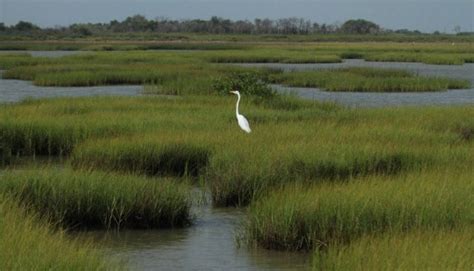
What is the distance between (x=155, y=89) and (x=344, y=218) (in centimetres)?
2135

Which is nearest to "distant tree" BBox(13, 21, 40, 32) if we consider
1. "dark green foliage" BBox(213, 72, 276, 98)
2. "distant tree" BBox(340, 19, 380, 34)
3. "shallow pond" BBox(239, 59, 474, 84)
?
"distant tree" BBox(340, 19, 380, 34)

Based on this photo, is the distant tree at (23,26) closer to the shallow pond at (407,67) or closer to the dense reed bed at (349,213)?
the shallow pond at (407,67)

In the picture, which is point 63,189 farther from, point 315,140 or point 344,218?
point 315,140

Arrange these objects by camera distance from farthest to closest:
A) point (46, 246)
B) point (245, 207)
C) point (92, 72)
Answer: point (92, 72) < point (245, 207) < point (46, 246)

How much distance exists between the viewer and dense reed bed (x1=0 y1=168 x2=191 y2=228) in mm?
10406

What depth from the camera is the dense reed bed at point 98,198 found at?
34.1 feet

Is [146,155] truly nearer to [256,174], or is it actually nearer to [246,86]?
[256,174]

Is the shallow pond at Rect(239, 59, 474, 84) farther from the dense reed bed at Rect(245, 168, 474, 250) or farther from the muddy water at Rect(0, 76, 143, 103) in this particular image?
the dense reed bed at Rect(245, 168, 474, 250)

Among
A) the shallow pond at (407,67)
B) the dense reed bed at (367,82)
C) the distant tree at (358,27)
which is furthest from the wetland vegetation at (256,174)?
the distant tree at (358,27)

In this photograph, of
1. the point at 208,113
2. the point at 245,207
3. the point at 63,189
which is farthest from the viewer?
the point at 208,113

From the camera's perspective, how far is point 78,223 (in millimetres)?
10609

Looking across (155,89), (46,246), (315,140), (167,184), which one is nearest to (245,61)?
(155,89)

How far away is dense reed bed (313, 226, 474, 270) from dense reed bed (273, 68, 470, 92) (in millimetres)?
26416

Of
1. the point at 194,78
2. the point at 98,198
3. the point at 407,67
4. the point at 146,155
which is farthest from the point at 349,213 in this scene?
the point at 407,67
